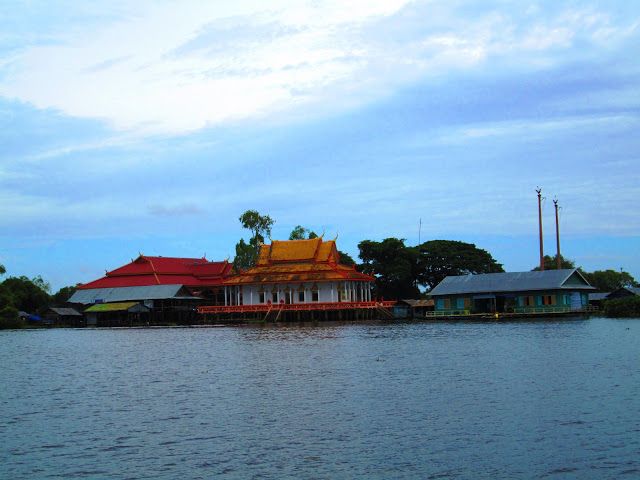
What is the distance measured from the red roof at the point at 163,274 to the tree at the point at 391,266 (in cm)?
1600

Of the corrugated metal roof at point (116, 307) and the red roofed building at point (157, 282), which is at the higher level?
the red roofed building at point (157, 282)

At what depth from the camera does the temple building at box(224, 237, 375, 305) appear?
71.1 meters

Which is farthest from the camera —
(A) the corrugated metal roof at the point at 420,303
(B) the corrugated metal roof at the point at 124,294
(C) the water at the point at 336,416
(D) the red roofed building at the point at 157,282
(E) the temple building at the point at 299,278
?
(D) the red roofed building at the point at 157,282

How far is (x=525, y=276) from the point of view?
62.2 meters

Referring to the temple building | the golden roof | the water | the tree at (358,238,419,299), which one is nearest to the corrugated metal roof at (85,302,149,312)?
the temple building

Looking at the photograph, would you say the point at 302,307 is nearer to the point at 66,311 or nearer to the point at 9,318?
the point at 66,311

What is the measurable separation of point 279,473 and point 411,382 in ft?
32.3

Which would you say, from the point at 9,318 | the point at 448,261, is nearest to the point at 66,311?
the point at 9,318

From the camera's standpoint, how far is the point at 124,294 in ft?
259

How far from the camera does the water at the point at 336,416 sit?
12562mm

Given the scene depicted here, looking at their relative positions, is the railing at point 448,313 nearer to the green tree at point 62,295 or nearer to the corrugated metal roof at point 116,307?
the corrugated metal roof at point 116,307

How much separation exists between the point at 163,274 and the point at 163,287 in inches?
184

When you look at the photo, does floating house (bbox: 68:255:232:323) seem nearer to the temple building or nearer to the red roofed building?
the red roofed building

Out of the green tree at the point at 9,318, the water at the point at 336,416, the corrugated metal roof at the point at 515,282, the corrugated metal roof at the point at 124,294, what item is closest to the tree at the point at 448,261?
the corrugated metal roof at the point at 515,282
